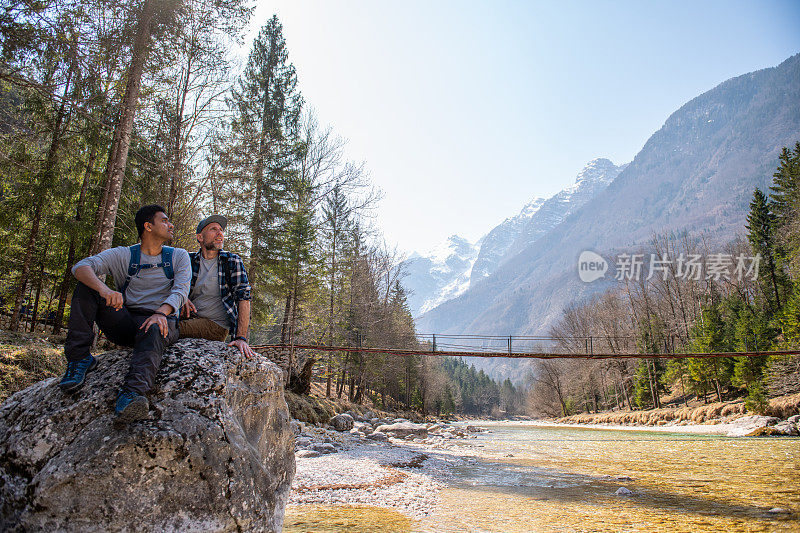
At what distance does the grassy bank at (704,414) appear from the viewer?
19.7 m

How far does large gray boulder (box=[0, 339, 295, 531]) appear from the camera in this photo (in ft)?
7.91

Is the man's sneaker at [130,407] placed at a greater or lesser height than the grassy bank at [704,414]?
greater

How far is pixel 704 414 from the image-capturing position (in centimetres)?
2452

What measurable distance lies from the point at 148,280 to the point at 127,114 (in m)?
7.23

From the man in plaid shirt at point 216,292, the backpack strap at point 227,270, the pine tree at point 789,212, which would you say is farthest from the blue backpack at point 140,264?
the pine tree at point 789,212

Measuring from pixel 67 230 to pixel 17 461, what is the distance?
14.1 metres

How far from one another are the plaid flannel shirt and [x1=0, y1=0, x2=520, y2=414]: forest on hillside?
463 cm

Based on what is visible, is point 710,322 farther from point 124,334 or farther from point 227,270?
point 124,334

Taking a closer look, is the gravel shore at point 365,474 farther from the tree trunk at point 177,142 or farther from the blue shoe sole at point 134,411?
the tree trunk at point 177,142

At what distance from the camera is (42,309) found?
21062 mm

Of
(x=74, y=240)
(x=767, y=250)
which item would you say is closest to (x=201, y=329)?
(x=74, y=240)

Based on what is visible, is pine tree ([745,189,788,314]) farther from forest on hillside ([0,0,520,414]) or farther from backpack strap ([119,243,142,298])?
backpack strap ([119,243,142,298])

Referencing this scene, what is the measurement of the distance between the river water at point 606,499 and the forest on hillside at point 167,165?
24.2 feet

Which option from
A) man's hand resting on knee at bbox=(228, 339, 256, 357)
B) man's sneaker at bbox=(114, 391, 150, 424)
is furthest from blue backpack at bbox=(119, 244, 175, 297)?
man's sneaker at bbox=(114, 391, 150, 424)
